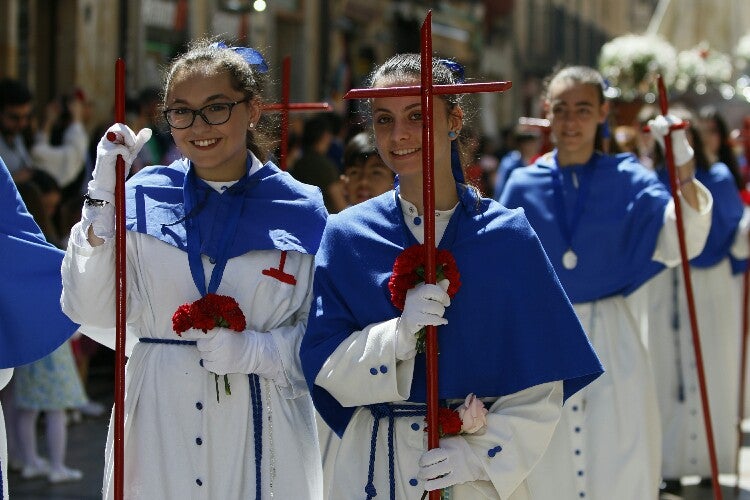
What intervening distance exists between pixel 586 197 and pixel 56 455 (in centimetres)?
353

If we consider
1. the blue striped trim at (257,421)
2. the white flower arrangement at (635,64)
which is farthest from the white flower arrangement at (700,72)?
the blue striped trim at (257,421)

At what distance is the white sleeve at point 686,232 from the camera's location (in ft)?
21.0

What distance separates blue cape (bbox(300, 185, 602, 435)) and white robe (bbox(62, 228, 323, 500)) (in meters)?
0.29

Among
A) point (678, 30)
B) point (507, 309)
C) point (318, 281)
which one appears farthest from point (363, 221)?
point (678, 30)

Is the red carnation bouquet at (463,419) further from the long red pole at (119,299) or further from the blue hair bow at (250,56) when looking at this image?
the blue hair bow at (250,56)

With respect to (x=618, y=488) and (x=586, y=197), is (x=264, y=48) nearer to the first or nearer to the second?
(x=586, y=197)

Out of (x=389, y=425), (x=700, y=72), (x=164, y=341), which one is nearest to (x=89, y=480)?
(x=164, y=341)

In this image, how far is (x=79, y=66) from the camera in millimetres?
14891

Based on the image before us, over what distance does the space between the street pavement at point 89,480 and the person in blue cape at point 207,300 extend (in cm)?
354

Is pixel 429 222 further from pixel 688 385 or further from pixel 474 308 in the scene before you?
pixel 688 385

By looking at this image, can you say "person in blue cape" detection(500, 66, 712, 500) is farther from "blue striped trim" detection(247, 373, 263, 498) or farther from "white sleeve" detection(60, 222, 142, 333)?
"white sleeve" detection(60, 222, 142, 333)

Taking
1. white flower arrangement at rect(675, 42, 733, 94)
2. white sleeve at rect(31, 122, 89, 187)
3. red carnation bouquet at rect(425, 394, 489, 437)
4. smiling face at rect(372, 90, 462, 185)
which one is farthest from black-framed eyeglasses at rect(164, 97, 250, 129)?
white flower arrangement at rect(675, 42, 733, 94)

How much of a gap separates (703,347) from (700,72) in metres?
3.68

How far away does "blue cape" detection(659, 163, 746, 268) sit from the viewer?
29.4 ft
